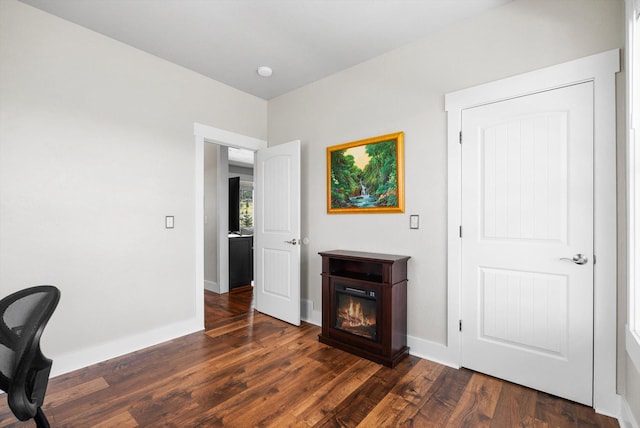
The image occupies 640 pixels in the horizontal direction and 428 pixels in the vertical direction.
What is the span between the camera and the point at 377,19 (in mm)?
2408

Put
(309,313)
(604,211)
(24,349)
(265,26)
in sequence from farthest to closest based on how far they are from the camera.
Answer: (309,313), (265,26), (604,211), (24,349)

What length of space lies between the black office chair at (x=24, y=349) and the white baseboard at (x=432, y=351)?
96.0 inches

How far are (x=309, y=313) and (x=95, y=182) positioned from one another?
7.98 ft

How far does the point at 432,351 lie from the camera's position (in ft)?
8.52

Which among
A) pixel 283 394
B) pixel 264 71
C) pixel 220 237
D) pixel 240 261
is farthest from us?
pixel 240 261

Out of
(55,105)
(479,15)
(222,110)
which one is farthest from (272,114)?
(479,15)

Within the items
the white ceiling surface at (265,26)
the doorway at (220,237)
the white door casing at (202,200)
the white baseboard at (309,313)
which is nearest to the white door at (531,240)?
the white ceiling surface at (265,26)

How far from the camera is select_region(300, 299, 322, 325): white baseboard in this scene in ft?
11.3

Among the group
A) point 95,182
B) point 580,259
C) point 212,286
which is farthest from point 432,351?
point 212,286

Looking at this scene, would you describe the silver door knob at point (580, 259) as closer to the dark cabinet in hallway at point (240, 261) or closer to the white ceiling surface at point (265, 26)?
the white ceiling surface at point (265, 26)

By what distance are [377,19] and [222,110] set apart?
6.37 ft

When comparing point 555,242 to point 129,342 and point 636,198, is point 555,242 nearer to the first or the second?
point 636,198

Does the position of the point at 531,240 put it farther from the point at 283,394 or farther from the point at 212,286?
the point at 212,286

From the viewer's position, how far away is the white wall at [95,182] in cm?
222
